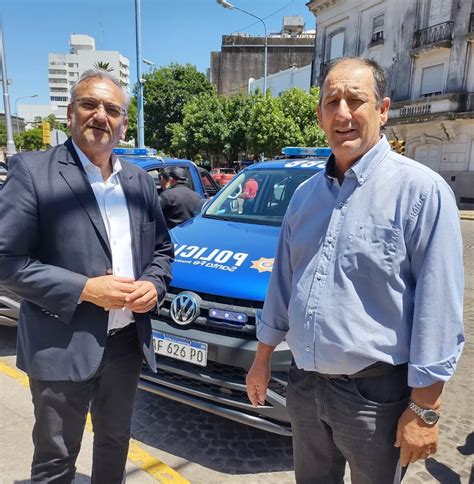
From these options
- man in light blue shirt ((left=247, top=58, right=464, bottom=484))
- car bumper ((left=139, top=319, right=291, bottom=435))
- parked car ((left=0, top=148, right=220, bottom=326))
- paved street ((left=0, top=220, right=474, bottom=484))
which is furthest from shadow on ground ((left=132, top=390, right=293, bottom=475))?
parked car ((left=0, top=148, right=220, bottom=326))

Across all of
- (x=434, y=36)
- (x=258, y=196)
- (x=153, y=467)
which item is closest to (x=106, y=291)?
Result: (x=153, y=467)

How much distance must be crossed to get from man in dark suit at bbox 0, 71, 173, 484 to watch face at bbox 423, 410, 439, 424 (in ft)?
3.59

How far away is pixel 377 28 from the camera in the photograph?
75.6 feet

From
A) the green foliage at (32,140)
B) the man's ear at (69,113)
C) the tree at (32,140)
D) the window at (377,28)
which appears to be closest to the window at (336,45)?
the window at (377,28)

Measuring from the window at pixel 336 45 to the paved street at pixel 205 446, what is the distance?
25.5 metres

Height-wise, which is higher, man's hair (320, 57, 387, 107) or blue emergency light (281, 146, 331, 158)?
man's hair (320, 57, 387, 107)

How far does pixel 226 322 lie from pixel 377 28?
24943 mm

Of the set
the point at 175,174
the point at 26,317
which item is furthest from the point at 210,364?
the point at 175,174

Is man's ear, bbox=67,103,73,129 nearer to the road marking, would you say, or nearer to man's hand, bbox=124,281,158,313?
man's hand, bbox=124,281,158,313

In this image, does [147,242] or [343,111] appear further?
[147,242]

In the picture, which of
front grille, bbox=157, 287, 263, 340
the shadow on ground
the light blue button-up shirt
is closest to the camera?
the light blue button-up shirt

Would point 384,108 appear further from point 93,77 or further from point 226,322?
point 226,322

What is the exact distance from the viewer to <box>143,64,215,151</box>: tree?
2961cm

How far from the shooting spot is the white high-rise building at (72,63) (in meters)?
101
